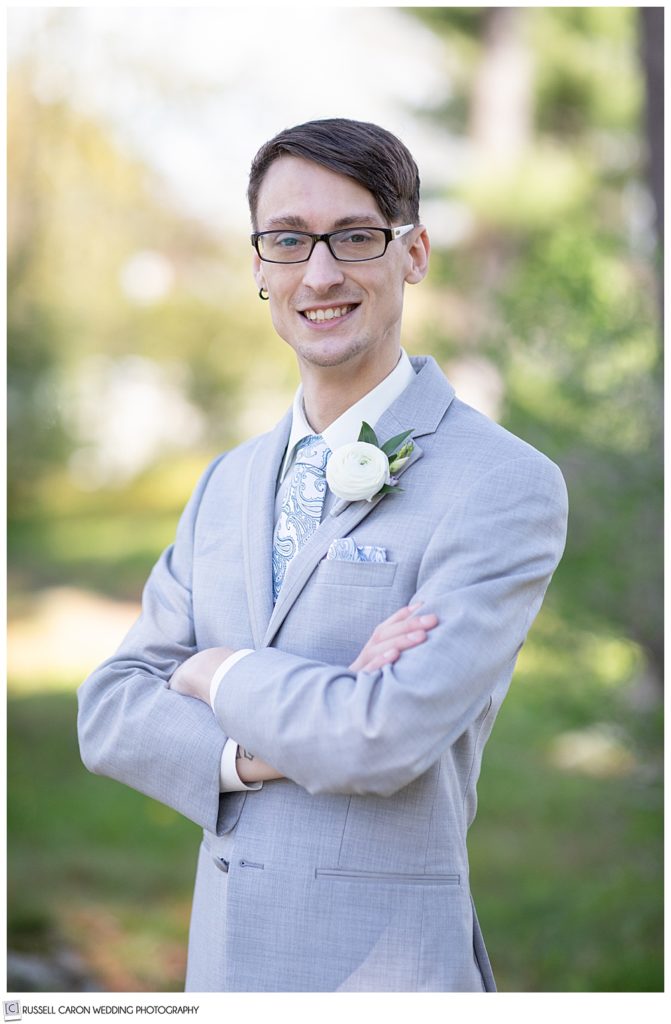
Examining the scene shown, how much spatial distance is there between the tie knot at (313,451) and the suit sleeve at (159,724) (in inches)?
11.4

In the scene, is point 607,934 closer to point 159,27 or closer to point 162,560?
point 162,560

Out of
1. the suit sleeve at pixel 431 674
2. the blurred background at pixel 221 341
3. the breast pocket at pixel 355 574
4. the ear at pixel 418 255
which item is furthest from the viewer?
the blurred background at pixel 221 341

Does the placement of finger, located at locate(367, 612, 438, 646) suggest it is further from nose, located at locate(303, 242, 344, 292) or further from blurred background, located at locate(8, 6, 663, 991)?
blurred background, located at locate(8, 6, 663, 991)

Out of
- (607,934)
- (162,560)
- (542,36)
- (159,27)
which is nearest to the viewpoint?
(162,560)

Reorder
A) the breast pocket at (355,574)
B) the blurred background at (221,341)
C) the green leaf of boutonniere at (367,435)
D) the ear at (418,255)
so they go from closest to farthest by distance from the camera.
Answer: the breast pocket at (355,574), the green leaf of boutonniere at (367,435), the ear at (418,255), the blurred background at (221,341)

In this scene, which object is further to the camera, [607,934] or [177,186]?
[177,186]

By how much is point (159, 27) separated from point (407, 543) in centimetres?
531

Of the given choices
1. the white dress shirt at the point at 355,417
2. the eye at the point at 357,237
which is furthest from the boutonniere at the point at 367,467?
the eye at the point at 357,237

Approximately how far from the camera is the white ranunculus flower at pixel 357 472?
63.7 inches

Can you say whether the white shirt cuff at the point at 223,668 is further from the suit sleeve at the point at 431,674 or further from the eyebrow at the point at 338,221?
the eyebrow at the point at 338,221
